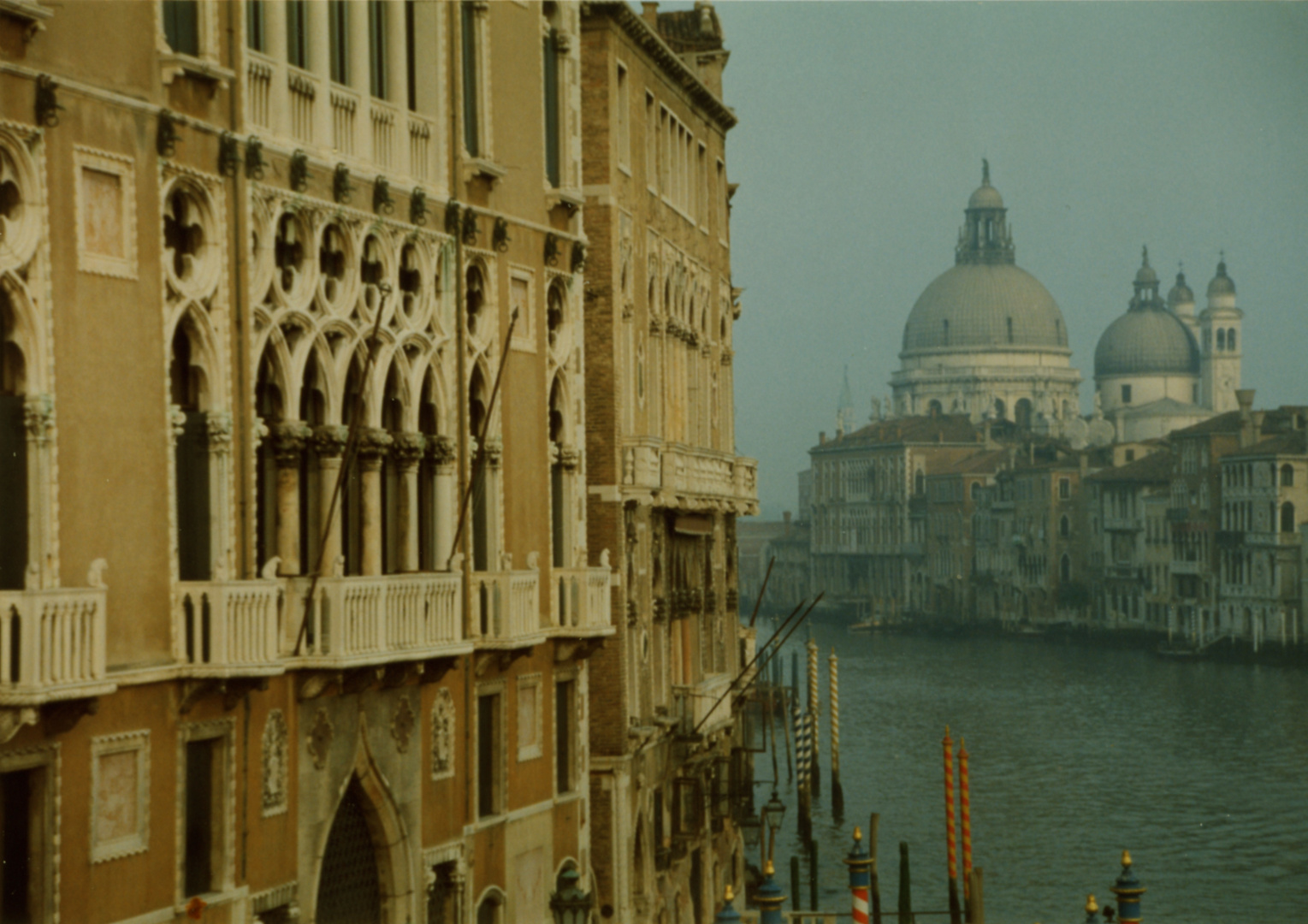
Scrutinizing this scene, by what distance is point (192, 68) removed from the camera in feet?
40.7

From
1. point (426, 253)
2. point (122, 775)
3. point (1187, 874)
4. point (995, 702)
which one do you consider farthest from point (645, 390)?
point (995, 702)

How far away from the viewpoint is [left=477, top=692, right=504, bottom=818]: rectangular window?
55.1 ft

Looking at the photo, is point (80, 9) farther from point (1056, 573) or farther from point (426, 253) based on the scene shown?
point (1056, 573)

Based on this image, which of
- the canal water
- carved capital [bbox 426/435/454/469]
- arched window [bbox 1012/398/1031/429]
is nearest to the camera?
carved capital [bbox 426/435/454/469]

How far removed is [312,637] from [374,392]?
75.8 inches

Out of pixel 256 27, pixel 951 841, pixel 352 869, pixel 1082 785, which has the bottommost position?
pixel 1082 785

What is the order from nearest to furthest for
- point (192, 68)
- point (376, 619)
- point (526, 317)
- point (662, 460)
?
point (192, 68) → point (376, 619) → point (526, 317) → point (662, 460)

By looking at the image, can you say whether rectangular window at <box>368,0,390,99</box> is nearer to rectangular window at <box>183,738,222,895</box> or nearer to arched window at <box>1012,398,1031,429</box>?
rectangular window at <box>183,738,222,895</box>

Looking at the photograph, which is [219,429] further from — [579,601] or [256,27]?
[579,601]

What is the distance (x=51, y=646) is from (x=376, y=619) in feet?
10.7

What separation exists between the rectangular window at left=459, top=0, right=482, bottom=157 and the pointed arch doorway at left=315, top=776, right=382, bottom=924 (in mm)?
4603

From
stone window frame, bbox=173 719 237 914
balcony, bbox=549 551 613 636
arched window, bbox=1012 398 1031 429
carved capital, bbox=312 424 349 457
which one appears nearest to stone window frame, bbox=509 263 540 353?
balcony, bbox=549 551 613 636

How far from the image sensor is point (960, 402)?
176 meters

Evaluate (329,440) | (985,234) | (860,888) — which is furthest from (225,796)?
(985,234)
